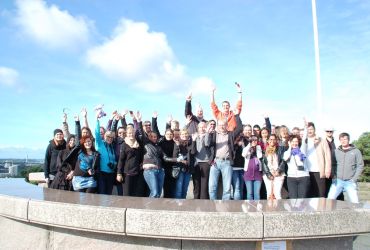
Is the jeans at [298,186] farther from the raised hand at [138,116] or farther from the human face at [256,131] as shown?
the raised hand at [138,116]

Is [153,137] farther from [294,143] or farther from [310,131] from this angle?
[310,131]

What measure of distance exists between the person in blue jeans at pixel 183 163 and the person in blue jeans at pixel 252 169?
1.13 meters

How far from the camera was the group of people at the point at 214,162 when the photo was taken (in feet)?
22.7

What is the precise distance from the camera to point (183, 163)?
7.43 meters

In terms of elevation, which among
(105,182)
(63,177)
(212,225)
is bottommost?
(212,225)

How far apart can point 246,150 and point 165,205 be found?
10.9 feet

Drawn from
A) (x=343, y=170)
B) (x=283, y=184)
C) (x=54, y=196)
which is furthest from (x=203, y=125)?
(x=54, y=196)

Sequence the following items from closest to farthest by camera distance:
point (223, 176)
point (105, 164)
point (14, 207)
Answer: point (14, 207) → point (105, 164) → point (223, 176)

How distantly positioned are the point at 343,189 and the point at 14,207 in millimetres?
5939

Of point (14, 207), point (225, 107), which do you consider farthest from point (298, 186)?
point (14, 207)

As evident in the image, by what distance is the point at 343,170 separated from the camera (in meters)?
7.18

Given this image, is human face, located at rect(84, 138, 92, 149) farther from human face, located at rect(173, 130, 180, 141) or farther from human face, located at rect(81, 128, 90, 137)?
human face, located at rect(173, 130, 180, 141)

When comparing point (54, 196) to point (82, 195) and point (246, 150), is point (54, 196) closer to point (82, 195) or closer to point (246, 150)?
point (82, 195)

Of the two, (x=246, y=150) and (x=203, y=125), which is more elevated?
(x=203, y=125)
